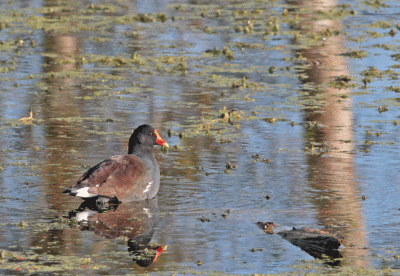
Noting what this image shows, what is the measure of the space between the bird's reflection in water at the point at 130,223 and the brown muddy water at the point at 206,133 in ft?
0.12

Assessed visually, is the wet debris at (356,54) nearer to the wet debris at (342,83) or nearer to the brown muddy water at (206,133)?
the brown muddy water at (206,133)

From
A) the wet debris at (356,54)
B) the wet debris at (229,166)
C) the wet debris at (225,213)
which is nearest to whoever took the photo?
the wet debris at (225,213)

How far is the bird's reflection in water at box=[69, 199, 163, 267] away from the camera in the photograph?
8359 millimetres

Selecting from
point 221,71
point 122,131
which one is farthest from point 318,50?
point 122,131

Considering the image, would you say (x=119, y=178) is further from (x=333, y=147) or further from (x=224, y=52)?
(x=224, y=52)

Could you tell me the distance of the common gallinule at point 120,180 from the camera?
9875mm

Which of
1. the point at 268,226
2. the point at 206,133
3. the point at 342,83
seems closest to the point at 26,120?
the point at 206,133

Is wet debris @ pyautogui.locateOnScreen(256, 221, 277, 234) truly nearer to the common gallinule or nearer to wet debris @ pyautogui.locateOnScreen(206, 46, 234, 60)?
the common gallinule

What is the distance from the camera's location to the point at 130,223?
370 inches

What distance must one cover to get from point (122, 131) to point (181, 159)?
6.02ft

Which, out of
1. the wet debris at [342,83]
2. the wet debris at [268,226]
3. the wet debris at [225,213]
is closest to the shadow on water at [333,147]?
the wet debris at [342,83]

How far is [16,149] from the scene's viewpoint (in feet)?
41.3

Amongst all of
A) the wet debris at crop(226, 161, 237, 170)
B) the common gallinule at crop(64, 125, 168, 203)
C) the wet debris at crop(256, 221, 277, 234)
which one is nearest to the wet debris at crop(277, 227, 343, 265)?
the wet debris at crop(256, 221, 277, 234)

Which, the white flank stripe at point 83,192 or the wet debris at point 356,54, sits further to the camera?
the wet debris at point 356,54
